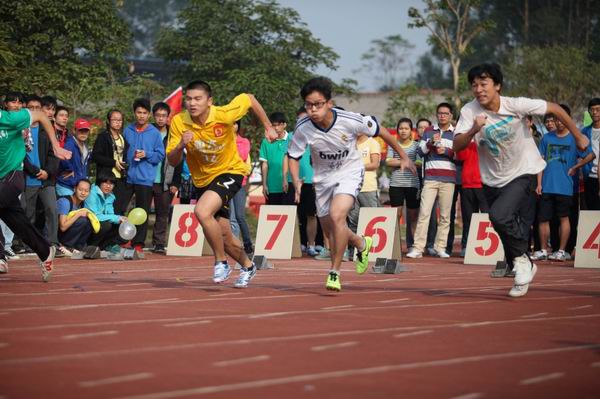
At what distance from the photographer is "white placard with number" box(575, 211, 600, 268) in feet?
53.4

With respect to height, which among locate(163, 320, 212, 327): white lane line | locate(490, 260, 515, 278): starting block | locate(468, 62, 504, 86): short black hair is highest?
locate(468, 62, 504, 86): short black hair

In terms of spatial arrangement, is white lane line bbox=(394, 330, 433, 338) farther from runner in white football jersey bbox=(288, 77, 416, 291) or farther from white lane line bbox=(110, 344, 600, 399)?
runner in white football jersey bbox=(288, 77, 416, 291)

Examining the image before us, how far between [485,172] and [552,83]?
1814 inches

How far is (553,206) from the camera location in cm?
1817

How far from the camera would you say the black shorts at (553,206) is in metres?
18.0

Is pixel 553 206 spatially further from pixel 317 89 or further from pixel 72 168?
pixel 317 89

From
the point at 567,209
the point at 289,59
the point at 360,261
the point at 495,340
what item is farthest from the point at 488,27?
the point at 495,340

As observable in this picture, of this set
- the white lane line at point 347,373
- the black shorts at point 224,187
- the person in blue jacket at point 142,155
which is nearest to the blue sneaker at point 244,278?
the black shorts at point 224,187

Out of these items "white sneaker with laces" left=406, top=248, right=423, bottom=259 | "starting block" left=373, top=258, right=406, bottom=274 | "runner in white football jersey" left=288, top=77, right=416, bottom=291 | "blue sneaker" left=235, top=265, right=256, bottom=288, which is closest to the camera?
"runner in white football jersey" left=288, top=77, right=416, bottom=291

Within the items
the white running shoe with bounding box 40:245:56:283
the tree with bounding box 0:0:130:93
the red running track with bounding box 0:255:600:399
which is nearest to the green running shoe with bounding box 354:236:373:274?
the red running track with bounding box 0:255:600:399

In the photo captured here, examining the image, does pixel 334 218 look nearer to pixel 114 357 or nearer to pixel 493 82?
pixel 493 82

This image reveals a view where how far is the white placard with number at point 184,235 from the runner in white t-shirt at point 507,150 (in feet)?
25.4

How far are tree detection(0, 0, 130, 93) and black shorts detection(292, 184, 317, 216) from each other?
48.8 ft

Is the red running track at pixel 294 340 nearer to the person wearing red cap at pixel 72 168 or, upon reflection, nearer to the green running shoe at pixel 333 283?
the green running shoe at pixel 333 283
